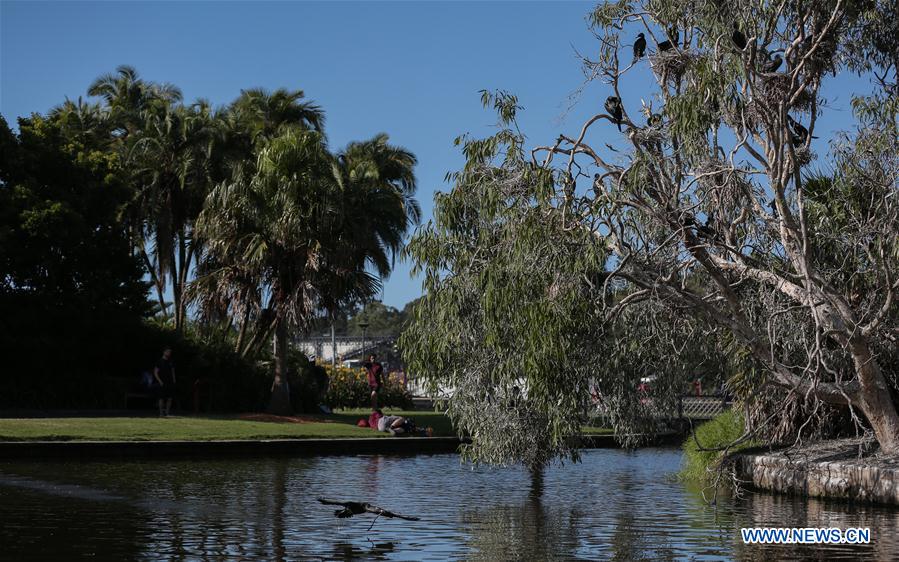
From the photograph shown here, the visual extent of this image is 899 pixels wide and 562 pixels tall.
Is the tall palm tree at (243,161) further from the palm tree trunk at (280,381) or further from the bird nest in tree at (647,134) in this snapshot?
the bird nest in tree at (647,134)

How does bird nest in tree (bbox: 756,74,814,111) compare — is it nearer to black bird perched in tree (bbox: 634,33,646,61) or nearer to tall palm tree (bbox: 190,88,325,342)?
black bird perched in tree (bbox: 634,33,646,61)

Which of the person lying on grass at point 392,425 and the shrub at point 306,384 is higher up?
the shrub at point 306,384

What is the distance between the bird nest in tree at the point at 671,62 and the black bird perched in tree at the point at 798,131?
186 cm

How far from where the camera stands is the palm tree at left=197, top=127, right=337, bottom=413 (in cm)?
3070

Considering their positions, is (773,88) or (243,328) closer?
(773,88)

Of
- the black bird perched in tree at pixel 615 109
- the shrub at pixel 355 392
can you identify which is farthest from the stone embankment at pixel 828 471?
the shrub at pixel 355 392

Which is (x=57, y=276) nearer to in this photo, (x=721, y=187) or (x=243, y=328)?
(x=243, y=328)

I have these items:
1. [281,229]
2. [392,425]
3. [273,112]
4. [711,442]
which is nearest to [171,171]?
[273,112]

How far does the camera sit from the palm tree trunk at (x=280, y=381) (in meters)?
31.5

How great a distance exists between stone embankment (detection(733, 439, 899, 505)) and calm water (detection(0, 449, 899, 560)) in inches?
17.2

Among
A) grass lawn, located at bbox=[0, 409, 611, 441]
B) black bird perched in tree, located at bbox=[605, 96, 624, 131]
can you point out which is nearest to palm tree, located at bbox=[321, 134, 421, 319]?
grass lawn, located at bbox=[0, 409, 611, 441]

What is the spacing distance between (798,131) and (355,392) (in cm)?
2692

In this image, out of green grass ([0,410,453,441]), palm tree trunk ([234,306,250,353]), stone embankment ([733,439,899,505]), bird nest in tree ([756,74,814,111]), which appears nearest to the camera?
stone embankment ([733,439,899,505])

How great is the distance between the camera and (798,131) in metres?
17.8
